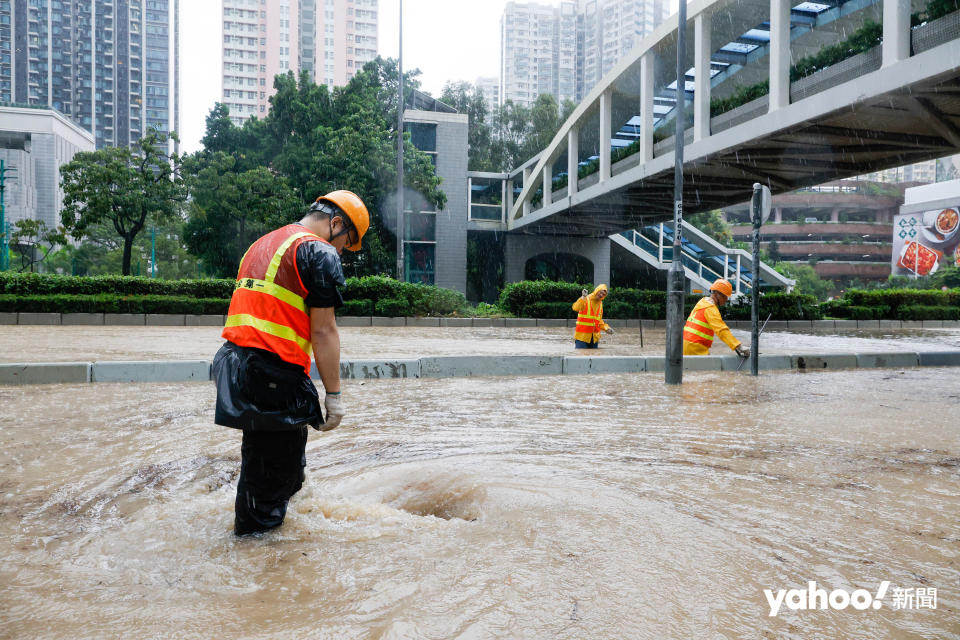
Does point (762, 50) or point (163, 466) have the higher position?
point (762, 50)

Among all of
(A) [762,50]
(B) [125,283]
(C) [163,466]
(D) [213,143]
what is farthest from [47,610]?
(D) [213,143]

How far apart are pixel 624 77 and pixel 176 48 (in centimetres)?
11713

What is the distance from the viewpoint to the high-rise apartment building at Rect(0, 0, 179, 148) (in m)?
97.5

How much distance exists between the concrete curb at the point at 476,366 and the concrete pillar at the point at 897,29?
5.54 metres

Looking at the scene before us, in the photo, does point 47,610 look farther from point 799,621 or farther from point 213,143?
point 213,143

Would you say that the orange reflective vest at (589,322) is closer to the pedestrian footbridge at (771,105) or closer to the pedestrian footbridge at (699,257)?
the pedestrian footbridge at (771,105)

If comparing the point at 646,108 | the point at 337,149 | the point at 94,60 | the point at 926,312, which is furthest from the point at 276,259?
the point at 94,60

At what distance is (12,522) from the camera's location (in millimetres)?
3291

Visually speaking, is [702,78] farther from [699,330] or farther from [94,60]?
[94,60]

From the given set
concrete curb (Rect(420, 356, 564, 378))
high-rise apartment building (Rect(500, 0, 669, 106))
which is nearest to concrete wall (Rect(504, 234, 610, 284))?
concrete curb (Rect(420, 356, 564, 378))

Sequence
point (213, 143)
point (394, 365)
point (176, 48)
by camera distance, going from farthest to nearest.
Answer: point (176, 48) → point (213, 143) → point (394, 365)

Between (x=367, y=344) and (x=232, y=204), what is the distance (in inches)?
710

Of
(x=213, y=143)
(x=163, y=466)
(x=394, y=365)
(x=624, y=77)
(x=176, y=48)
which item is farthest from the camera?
(x=176, y=48)

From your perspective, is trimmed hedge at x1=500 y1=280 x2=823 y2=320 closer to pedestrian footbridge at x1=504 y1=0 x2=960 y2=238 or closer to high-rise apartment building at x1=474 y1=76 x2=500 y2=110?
pedestrian footbridge at x1=504 y1=0 x2=960 y2=238
